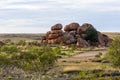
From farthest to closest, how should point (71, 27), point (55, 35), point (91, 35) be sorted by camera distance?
1. point (71, 27)
2. point (91, 35)
3. point (55, 35)

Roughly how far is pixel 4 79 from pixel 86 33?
8543cm

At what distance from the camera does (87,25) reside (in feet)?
478

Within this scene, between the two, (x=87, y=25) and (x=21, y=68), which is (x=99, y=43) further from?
(x=21, y=68)

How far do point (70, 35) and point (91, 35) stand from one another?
24.1 feet

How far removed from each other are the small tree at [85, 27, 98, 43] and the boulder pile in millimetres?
1121

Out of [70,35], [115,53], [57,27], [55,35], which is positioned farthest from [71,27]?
[115,53]

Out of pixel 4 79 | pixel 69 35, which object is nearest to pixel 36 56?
pixel 4 79

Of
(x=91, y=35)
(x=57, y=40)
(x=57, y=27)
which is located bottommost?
(x=57, y=40)

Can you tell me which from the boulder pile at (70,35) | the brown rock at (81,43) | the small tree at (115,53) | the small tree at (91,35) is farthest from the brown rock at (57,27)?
the small tree at (115,53)

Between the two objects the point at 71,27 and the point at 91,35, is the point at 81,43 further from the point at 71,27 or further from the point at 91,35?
the point at 71,27

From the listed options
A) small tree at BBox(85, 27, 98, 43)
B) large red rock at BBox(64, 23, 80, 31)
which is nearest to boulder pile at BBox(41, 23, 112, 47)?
large red rock at BBox(64, 23, 80, 31)

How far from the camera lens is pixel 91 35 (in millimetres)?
140000

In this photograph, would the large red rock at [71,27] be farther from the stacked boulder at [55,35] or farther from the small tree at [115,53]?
the small tree at [115,53]

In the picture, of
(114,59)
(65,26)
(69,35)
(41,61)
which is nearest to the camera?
(114,59)
